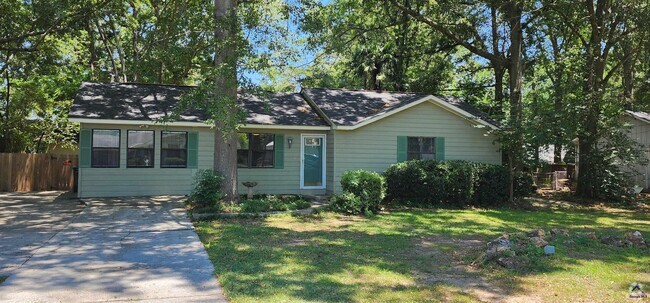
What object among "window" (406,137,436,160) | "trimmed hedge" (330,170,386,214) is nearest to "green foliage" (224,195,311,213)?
"trimmed hedge" (330,170,386,214)

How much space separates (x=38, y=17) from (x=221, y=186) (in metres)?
8.72

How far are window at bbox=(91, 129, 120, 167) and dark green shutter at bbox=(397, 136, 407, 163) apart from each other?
8.74 metres

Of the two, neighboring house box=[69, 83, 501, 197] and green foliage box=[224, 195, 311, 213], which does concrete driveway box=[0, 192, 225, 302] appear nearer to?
green foliage box=[224, 195, 311, 213]

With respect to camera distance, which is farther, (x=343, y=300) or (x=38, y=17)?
(x=38, y=17)

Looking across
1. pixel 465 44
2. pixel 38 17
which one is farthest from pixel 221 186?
pixel 465 44

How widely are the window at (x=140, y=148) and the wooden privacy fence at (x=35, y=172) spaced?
5.40m

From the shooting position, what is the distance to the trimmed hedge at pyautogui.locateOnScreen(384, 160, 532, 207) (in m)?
12.9

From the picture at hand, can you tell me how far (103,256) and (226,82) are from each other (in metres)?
5.23

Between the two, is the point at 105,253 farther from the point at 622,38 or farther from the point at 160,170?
the point at 622,38

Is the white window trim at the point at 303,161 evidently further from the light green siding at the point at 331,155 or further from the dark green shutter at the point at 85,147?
the dark green shutter at the point at 85,147

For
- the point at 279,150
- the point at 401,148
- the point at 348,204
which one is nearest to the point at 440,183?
the point at 401,148

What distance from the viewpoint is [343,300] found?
14.9 feet

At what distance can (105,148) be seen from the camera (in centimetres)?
1305

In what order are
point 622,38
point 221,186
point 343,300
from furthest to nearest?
point 622,38, point 221,186, point 343,300
